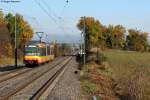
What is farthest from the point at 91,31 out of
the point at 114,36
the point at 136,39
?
the point at 136,39

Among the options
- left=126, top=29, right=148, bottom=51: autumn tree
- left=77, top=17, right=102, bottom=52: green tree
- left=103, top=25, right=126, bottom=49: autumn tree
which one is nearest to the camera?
left=77, top=17, right=102, bottom=52: green tree

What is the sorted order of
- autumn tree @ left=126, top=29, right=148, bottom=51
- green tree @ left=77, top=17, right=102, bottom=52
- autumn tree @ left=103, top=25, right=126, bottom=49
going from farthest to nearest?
autumn tree @ left=126, top=29, right=148, bottom=51, autumn tree @ left=103, top=25, right=126, bottom=49, green tree @ left=77, top=17, right=102, bottom=52

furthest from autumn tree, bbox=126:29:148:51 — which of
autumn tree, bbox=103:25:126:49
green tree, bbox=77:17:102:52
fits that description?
green tree, bbox=77:17:102:52

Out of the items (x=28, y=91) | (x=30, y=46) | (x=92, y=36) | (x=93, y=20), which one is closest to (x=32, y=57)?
(x=30, y=46)

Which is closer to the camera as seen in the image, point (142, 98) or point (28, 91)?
point (142, 98)

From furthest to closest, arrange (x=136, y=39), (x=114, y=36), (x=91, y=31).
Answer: (x=136, y=39) < (x=114, y=36) < (x=91, y=31)

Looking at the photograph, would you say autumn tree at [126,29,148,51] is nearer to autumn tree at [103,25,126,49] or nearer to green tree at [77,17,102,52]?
autumn tree at [103,25,126,49]

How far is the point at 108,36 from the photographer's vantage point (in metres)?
170

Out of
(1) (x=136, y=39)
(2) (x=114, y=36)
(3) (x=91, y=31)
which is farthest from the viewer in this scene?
(1) (x=136, y=39)

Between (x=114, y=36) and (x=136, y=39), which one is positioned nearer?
(x=114, y=36)

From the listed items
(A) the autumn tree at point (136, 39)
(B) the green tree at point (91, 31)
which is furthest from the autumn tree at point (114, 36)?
(B) the green tree at point (91, 31)

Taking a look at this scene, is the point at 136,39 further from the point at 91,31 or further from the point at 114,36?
the point at 91,31

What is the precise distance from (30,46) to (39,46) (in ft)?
4.00

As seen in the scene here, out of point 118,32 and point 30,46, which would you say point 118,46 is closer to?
point 118,32
